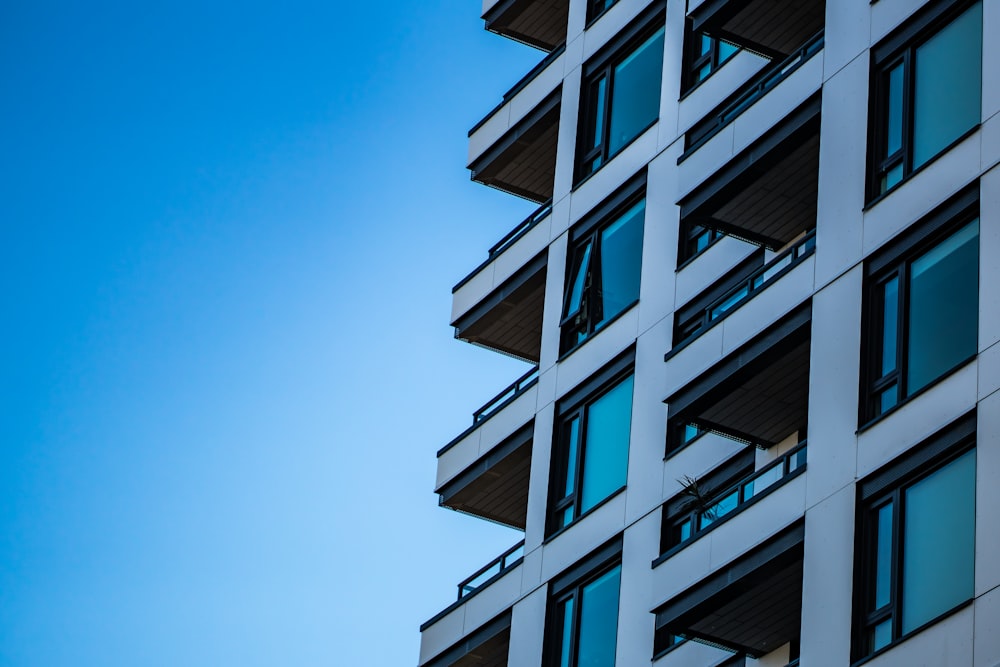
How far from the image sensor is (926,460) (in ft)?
77.2

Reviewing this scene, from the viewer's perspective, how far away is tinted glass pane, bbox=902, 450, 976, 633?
2245cm

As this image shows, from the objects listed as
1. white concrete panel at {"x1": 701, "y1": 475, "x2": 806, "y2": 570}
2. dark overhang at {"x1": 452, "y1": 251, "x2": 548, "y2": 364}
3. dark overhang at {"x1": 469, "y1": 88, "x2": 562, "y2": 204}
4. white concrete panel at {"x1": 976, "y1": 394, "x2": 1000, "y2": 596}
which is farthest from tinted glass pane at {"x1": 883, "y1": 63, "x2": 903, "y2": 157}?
dark overhang at {"x1": 469, "y1": 88, "x2": 562, "y2": 204}

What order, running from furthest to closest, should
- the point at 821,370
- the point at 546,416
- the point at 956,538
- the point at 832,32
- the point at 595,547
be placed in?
the point at 546,416 → the point at 595,547 → the point at 832,32 → the point at 821,370 → the point at 956,538

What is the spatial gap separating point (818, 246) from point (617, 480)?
239 inches

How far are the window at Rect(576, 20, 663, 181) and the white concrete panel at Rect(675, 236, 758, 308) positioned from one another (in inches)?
120

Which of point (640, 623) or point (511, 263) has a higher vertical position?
point (511, 263)

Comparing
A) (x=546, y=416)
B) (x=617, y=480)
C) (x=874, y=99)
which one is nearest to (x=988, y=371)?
(x=874, y=99)

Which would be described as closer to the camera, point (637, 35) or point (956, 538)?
point (956, 538)

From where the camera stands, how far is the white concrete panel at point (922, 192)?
24.8m

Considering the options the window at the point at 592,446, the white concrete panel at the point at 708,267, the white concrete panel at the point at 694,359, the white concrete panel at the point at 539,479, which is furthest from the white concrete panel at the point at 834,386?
the white concrete panel at the point at 539,479

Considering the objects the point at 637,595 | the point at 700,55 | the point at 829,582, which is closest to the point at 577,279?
the point at 700,55

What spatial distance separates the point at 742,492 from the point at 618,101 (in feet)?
30.3

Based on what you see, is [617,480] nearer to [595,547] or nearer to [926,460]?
[595,547]

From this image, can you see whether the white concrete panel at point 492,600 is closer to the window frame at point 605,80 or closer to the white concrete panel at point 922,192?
the window frame at point 605,80
